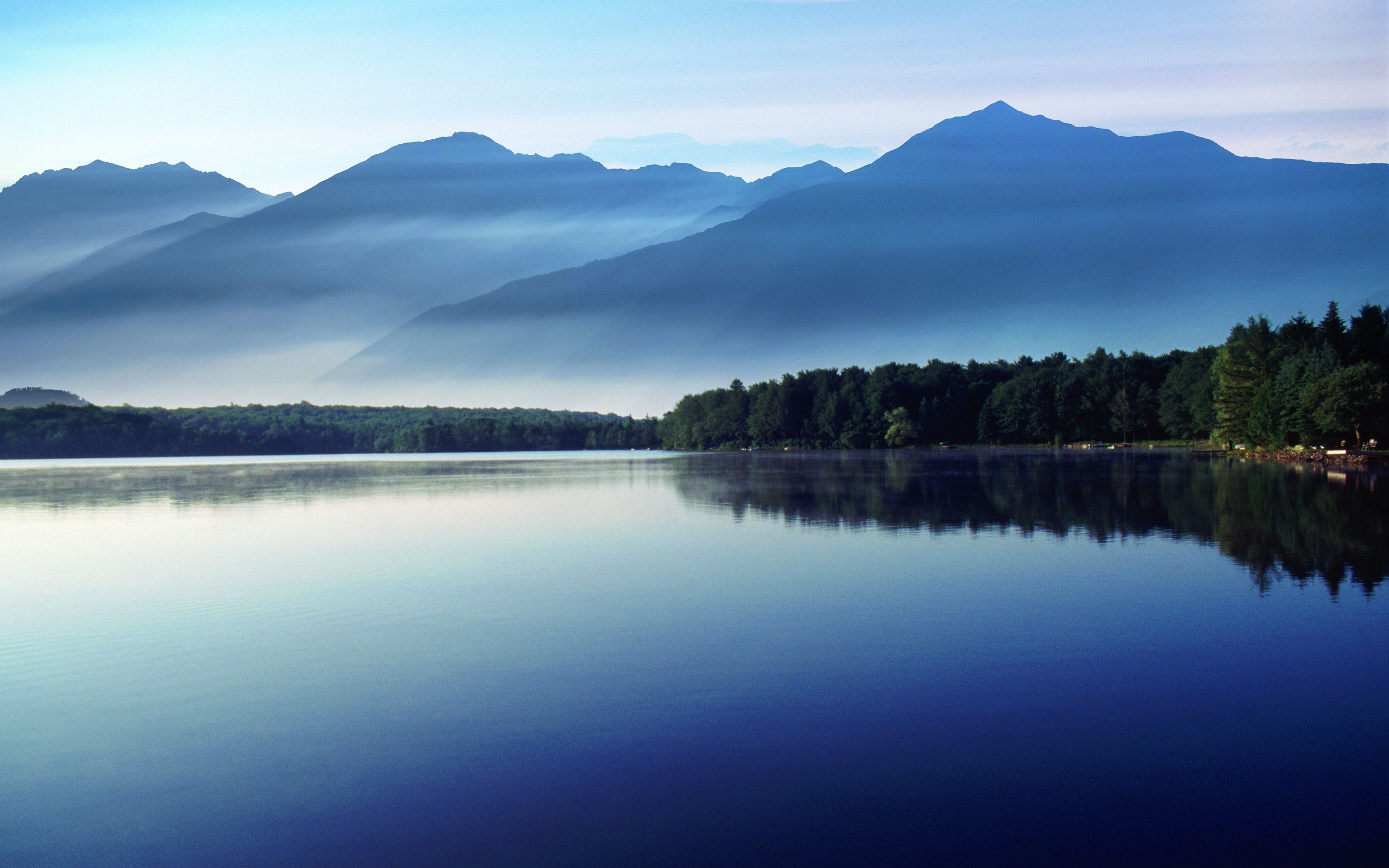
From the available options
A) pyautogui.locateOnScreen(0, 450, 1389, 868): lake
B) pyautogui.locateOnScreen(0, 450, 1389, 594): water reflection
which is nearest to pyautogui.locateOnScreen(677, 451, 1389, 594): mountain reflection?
pyautogui.locateOnScreen(0, 450, 1389, 594): water reflection

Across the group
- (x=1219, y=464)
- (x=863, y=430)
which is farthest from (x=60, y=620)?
(x=863, y=430)

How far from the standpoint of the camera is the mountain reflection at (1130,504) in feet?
69.9

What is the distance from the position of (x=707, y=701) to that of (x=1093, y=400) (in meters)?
137

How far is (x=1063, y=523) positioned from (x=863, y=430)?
441ft

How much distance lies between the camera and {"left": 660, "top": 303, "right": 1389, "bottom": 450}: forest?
6262cm

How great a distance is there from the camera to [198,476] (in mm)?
69188

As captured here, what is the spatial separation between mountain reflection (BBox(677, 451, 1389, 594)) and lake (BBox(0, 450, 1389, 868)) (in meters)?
0.41

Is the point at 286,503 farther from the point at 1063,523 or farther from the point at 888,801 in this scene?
the point at 888,801

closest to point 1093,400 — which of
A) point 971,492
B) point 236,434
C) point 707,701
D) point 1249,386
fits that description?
point 1249,386

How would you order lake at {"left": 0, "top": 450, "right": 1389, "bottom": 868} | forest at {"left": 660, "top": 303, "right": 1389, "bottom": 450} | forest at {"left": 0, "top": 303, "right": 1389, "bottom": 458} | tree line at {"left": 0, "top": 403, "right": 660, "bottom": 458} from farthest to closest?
tree line at {"left": 0, "top": 403, "right": 660, "bottom": 458}
forest at {"left": 0, "top": 303, "right": 1389, "bottom": 458}
forest at {"left": 660, "top": 303, "right": 1389, "bottom": 450}
lake at {"left": 0, "top": 450, "right": 1389, "bottom": 868}

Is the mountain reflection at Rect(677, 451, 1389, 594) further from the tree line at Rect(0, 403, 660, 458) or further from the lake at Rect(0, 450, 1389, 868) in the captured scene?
the tree line at Rect(0, 403, 660, 458)

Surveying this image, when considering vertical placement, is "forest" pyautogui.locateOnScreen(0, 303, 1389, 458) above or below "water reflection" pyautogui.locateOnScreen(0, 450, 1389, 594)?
above

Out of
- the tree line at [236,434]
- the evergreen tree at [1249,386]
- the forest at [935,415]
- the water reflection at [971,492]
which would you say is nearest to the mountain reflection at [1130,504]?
the water reflection at [971,492]

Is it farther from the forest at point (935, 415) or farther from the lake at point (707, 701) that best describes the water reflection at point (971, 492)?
the forest at point (935, 415)
